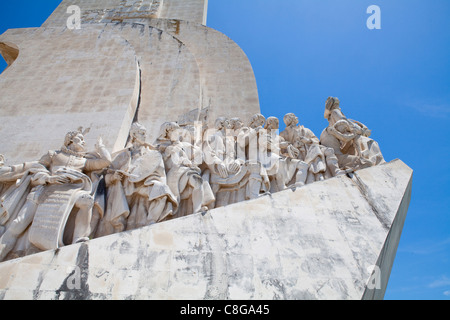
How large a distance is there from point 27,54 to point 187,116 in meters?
4.51

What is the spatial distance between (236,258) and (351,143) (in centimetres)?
319

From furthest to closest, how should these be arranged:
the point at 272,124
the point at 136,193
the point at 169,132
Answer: the point at 272,124 < the point at 169,132 < the point at 136,193

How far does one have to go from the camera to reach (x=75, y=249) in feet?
10.1

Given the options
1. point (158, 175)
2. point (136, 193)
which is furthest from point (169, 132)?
point (136, 193)

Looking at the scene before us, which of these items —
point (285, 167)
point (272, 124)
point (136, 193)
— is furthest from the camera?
point (272, 124)

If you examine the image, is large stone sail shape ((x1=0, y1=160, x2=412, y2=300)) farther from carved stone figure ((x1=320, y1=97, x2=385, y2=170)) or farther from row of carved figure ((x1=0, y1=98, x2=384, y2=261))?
carved stone figure ((x1=320, y1=97, x2=385, y2=170))

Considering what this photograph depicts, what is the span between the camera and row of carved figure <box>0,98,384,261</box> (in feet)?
12.2

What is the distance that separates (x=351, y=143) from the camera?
5473 millimetres

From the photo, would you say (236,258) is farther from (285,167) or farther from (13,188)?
(13,188)

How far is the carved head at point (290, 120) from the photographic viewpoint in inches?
229

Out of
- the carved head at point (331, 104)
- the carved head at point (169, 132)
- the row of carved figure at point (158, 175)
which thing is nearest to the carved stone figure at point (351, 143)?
the row of carved figure at point (158, 175)

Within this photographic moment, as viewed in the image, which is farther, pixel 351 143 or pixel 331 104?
pixel 331 104

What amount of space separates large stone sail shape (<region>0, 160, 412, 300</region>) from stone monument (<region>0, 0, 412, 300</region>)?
11mm
